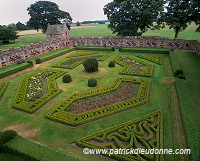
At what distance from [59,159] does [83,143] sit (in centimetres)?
273

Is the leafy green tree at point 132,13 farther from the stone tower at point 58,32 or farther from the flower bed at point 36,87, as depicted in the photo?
the flower bed at point 36,87

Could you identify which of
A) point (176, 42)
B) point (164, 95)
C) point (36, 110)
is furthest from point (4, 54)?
point (176, 42)

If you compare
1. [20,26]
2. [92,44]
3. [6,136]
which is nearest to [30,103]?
[6,136]

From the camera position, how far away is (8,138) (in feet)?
34.6

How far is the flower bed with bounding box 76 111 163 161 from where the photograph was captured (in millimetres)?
10198

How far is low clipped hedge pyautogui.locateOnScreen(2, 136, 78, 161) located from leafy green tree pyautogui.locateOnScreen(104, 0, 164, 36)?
3930 cm

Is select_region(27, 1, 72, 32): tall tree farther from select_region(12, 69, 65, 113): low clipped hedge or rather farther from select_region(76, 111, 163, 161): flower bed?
select_region(76, 111, 163, 161): flower bed

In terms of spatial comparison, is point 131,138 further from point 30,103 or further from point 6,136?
point 30,103


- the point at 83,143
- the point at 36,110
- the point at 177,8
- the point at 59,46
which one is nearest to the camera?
the point at 83,143

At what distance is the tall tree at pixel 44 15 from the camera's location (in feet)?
201

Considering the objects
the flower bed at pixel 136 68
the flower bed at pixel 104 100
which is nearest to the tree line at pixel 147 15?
the flower bed at pixel 136 68

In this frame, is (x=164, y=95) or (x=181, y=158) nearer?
(x=181, y=158)

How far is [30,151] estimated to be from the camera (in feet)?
31.5

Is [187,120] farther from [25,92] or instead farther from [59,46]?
[59,46]
